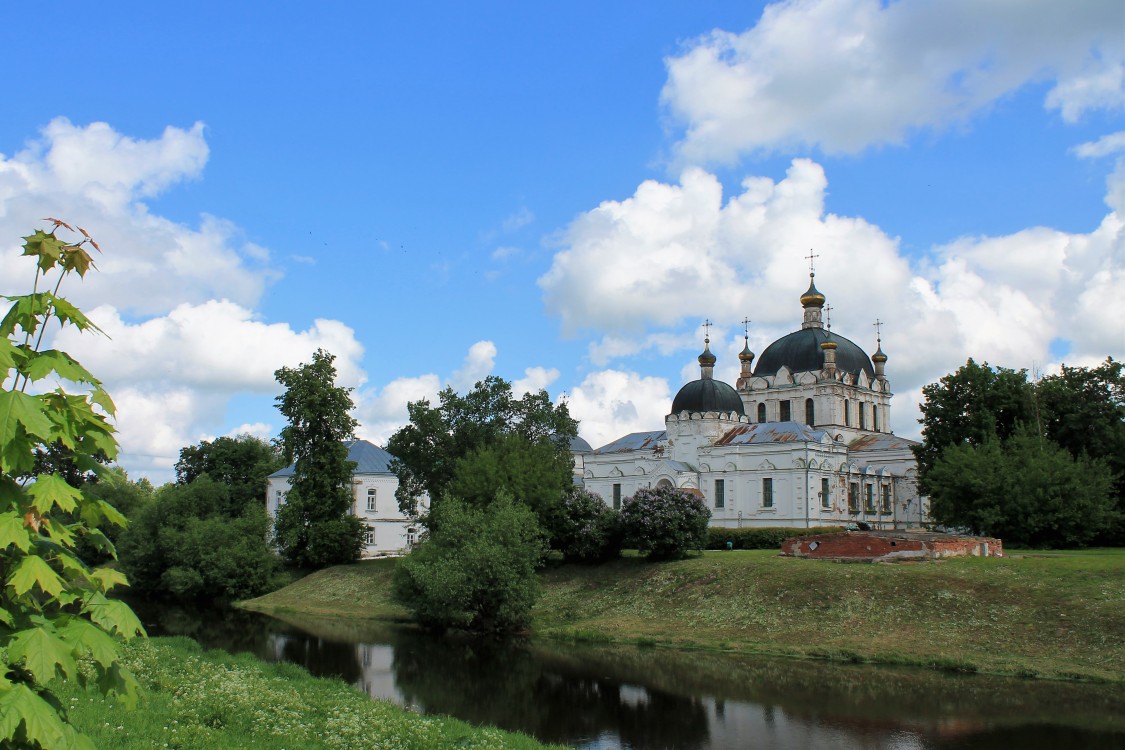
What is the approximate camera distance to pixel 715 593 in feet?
112

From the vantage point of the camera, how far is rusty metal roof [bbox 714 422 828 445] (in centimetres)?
5453

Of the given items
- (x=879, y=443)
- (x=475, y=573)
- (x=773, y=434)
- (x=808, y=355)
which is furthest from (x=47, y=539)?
(x=808, y=355)

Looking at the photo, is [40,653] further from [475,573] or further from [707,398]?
[707,398]

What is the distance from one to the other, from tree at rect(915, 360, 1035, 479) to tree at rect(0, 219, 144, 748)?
49.1m

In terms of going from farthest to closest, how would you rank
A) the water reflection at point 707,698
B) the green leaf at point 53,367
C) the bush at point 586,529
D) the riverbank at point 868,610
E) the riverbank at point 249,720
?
the bush at point 586,529 → the riverbank at point 868,610 → the water reflection at point 707,698 → the riverbank at point 249,720 → the green leaf at point 53,367

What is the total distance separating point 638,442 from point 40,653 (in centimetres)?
6024

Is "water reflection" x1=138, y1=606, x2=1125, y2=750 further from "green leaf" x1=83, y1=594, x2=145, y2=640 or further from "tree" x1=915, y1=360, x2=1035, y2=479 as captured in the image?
"tree" x1=915, y1=360, x2=1035, y2=479

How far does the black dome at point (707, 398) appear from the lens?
61656 mm

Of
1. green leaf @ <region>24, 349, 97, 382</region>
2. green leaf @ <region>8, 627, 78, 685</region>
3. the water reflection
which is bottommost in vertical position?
the water reflection

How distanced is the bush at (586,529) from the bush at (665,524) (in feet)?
3.81

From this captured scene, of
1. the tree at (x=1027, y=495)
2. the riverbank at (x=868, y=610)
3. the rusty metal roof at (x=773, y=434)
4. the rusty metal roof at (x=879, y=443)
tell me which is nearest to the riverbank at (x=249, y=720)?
the riverbank at (x=868, y=610)

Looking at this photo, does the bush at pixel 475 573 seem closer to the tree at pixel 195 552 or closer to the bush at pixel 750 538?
the tree at pixel 195 552

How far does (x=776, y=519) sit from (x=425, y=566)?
83.5 ft

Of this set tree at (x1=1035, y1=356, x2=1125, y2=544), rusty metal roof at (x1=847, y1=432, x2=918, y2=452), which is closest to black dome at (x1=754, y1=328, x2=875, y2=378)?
rusty metal roof at (x1=847, y1=432, x2=918, y2=452)
